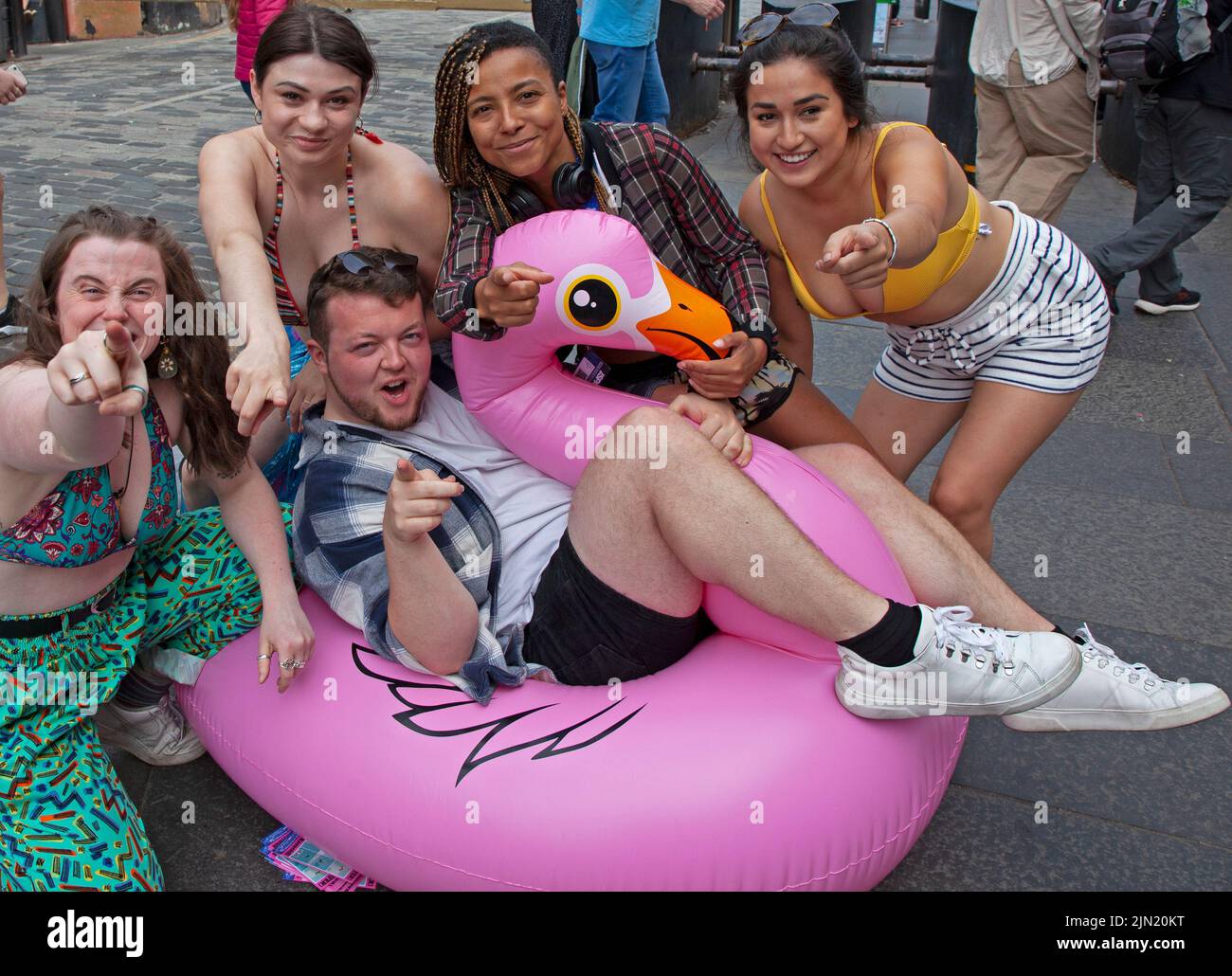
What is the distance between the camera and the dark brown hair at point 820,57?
238cm

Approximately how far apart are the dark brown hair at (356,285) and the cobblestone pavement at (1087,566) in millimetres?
1070

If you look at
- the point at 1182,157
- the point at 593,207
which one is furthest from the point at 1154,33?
the point at 593,207

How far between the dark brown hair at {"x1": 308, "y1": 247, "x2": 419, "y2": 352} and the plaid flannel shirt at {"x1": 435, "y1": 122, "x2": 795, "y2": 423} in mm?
90

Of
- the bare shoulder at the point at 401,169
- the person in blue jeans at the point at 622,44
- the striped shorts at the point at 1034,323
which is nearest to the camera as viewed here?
the striped shorts at the point at 1034,323

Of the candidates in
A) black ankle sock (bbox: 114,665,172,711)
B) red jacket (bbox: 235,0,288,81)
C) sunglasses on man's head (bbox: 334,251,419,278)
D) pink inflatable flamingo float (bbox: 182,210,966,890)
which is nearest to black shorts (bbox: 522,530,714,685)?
pink inflatable flamingo float (bbox: 182,210,966,890)

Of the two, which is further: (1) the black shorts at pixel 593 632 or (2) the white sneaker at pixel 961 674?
(1) the black shorts at pixel 593 632

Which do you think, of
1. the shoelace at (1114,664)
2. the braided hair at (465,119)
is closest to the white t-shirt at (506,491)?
the braided hair at (465,119)

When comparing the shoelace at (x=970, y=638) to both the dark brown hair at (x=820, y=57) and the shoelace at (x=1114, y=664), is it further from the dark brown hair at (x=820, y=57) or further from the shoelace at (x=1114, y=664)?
the dark brown hair at (x=820, y=57)

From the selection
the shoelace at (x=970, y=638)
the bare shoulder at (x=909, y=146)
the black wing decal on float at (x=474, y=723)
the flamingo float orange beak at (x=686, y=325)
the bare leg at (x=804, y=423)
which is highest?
the bare shoulder at (x=909, y=146)

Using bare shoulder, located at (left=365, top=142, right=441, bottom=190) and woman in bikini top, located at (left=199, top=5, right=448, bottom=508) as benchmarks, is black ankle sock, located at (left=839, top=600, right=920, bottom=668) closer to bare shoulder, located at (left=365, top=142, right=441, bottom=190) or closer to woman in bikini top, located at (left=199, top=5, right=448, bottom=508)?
woman in bikini top, located at (left=199, top=5, right=448, bottom=508)

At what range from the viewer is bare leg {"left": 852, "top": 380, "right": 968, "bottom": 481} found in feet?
9.55

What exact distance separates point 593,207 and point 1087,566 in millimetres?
1927

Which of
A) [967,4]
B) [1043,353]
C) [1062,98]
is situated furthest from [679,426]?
[967,4]

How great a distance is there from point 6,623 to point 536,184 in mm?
1425
